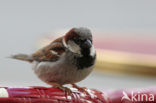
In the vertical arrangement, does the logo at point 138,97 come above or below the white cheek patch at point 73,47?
below

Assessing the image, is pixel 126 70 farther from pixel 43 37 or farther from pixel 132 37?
pixel 43 37

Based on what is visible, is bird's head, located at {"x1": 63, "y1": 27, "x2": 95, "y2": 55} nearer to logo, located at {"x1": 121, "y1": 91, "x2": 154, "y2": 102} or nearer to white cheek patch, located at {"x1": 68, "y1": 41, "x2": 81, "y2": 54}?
white cheek patch, located at {"x1": 68, "y1": 41, "x2": 81, "y2": 54}

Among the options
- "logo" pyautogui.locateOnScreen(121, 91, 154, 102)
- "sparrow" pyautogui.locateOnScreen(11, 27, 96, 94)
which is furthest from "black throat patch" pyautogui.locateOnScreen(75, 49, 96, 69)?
"logo" pyautogui.locateOnScreen(121, 91, 154, 102)

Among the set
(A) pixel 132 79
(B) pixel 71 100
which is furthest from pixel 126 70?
(B) pixel 71 100

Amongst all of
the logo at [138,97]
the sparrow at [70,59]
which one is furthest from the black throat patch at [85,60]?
the logo at [138,97]

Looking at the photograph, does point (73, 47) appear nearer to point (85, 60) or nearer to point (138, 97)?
point (85, 60)

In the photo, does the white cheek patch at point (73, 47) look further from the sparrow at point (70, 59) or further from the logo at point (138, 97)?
the logo at point (138, 97)

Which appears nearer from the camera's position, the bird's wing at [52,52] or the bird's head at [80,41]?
the bird's head at [80,41]

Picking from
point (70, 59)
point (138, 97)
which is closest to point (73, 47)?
point (70, 59)
